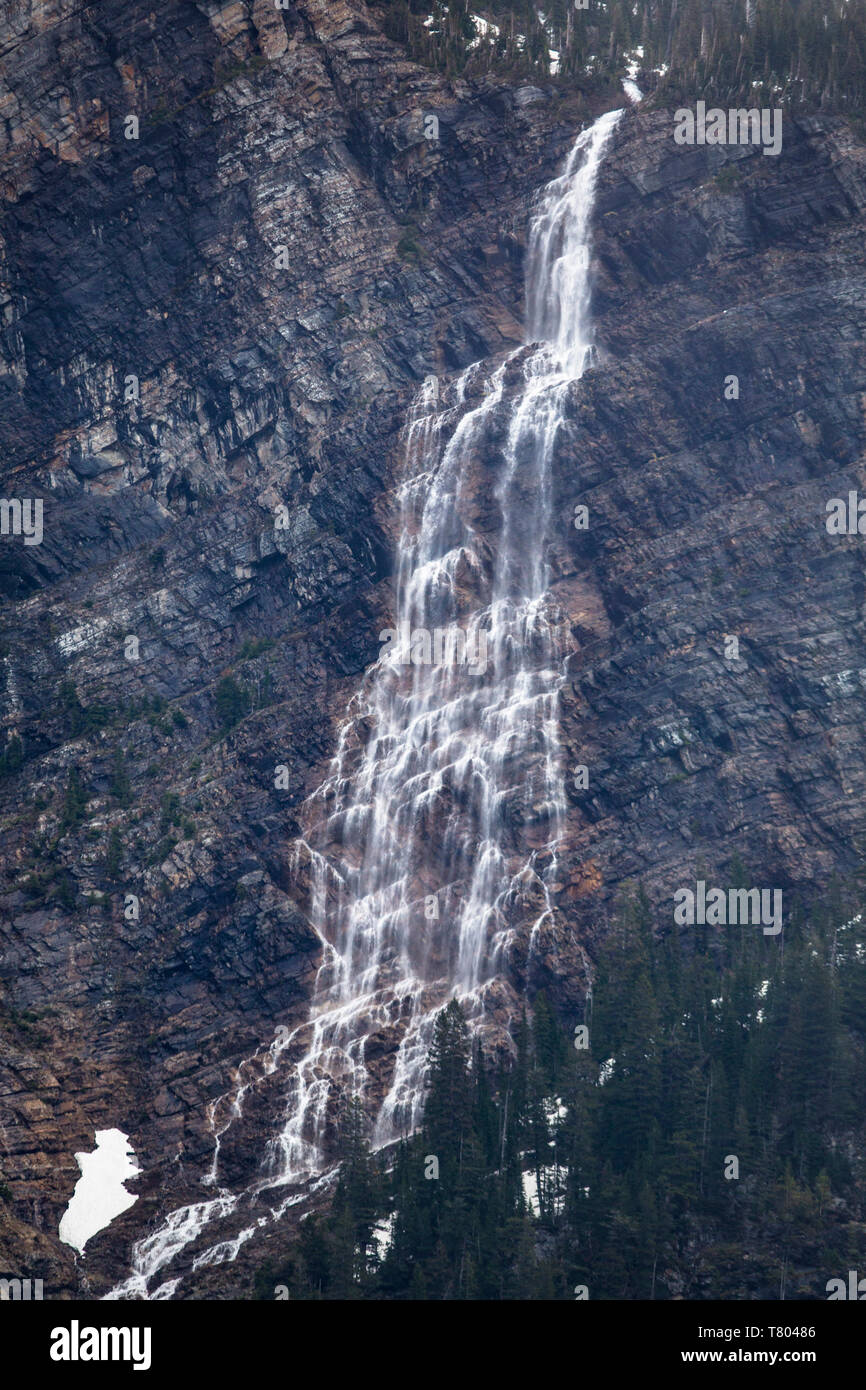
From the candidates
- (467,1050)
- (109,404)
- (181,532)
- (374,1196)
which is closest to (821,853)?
(467,1050)

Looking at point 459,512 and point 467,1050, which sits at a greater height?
point 459,512
